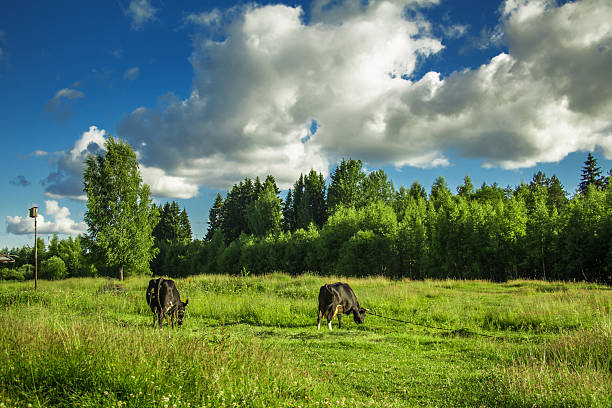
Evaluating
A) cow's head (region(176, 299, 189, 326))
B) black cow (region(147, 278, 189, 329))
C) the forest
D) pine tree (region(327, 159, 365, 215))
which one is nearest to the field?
cow's head (region(176, 299, 189, 326))

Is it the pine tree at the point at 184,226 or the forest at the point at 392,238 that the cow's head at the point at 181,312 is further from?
the pine tree at the point at 184,226

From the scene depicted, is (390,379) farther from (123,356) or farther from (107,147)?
(107,147)

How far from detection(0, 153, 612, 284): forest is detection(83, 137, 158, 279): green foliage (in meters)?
1.92

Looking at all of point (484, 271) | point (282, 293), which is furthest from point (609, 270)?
point (282, 293)

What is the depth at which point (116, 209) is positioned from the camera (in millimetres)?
38438

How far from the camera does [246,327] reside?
48.4 feet

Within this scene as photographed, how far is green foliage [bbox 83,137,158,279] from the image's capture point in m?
37.4

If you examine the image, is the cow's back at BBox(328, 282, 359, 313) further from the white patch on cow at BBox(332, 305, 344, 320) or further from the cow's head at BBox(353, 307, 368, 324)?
the cow's head at BBox(353, 307, 368, 324)

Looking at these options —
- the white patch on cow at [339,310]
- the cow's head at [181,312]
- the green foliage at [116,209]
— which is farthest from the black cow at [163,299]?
the green foliage at [116,209]

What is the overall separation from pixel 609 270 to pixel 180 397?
38.5 metres

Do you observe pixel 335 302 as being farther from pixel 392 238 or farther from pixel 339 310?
pixel 392 238

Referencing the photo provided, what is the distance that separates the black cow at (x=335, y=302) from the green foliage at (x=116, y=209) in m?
30.1

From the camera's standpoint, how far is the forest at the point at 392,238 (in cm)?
3556

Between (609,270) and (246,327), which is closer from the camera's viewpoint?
(246,327)
